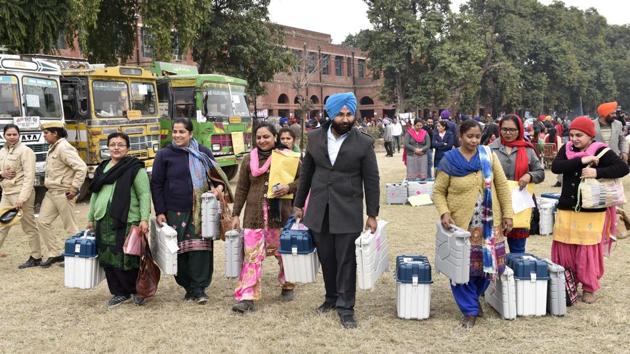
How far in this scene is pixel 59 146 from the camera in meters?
6.95

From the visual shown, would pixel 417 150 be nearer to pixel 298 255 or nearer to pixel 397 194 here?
pixel 397 194

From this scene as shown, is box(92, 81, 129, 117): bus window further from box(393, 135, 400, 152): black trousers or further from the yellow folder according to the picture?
box(393, 135, 400, 152): black trousers

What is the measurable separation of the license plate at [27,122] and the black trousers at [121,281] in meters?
6.31

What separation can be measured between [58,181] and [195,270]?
2.67m

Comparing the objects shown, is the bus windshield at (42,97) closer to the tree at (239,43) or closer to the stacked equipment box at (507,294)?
the stacked equipment box at (507,294)

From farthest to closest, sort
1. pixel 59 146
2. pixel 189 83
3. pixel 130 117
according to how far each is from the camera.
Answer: pixel 189 83 → pixel 130 117 → pixel 59 146

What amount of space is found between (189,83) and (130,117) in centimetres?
201

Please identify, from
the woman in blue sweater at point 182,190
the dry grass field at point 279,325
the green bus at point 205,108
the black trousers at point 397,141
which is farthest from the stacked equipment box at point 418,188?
the black trousers at point 397,141

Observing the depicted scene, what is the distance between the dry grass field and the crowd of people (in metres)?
0.20

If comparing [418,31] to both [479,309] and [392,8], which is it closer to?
[392,8]

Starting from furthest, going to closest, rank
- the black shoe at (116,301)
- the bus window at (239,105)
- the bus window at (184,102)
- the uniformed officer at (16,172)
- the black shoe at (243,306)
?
the bus window at (239,105) → the bus window at (184,102) → the uniformed officer at (16,172) → the black shoe at (116,301) → the black shoe at (243,306)

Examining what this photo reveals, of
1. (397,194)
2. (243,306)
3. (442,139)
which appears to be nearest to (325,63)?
(442,139)

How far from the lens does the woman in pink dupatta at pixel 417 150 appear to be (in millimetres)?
11992

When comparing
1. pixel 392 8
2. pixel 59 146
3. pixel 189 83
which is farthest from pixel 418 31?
pixel 59 146
